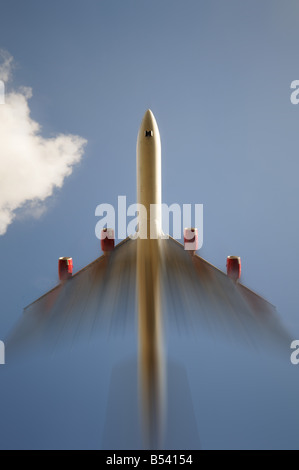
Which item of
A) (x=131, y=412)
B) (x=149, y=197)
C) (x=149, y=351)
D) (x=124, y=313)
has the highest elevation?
(x=149, y=197)

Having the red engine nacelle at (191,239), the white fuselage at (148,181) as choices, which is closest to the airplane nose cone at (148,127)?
the white fuselage at (148,181)

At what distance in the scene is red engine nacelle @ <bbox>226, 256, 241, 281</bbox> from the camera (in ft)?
40.8

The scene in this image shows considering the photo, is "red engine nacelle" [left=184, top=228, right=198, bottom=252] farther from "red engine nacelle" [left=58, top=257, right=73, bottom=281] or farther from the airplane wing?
"red engine nacelle" [left=58, top=257, right=73, bottom=281]

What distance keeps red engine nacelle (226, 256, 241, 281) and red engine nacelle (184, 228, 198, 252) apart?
1.68m

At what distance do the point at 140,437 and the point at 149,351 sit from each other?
121 inches

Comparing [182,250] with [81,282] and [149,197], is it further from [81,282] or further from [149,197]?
[81,282]

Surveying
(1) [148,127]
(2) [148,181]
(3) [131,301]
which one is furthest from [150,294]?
(1) [148,127]

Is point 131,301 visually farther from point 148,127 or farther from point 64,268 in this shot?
point 148,127

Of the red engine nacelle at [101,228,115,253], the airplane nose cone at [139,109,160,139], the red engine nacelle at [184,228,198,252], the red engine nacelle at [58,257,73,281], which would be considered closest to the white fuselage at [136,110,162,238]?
the airplane nose cone at [139,109,160,139]

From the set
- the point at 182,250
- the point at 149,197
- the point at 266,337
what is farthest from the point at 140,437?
the point at 149,197

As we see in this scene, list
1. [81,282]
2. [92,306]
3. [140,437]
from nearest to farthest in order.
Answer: [140,437] → [92,306] → [81,282]

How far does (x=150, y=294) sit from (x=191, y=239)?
322 cm

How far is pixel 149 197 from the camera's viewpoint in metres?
12.2

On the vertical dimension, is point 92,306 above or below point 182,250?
below
